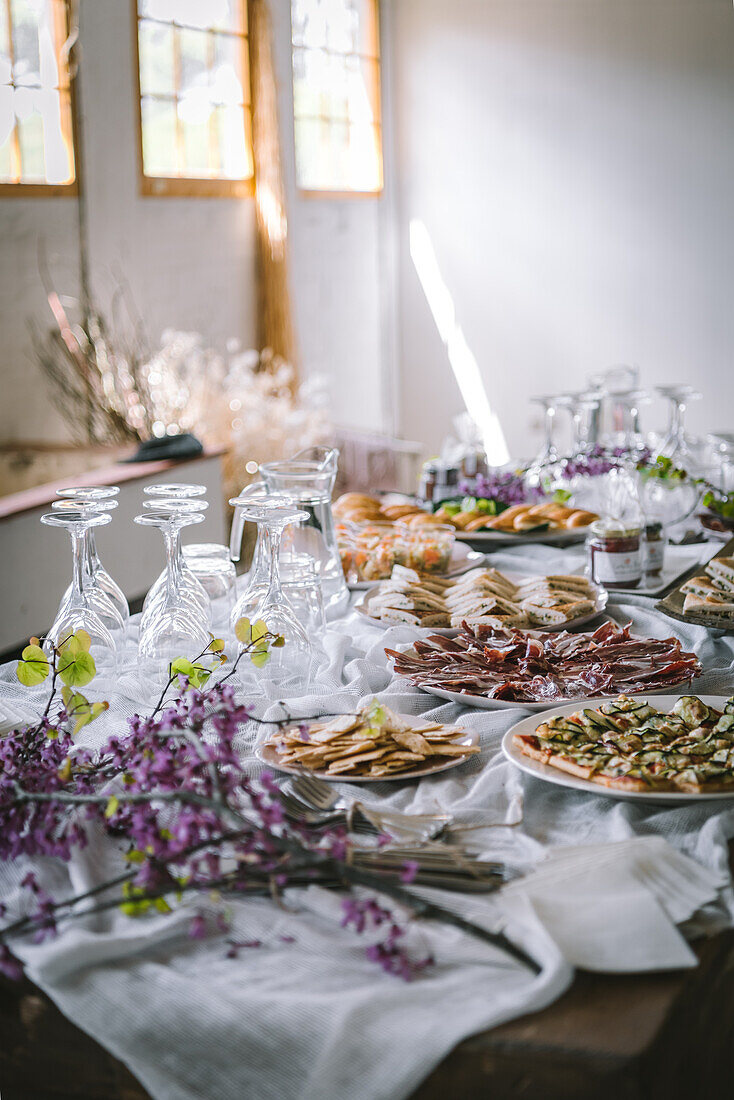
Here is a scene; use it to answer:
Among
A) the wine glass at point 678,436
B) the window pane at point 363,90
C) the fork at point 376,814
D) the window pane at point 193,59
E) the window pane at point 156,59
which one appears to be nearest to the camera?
the fork at point 376,814

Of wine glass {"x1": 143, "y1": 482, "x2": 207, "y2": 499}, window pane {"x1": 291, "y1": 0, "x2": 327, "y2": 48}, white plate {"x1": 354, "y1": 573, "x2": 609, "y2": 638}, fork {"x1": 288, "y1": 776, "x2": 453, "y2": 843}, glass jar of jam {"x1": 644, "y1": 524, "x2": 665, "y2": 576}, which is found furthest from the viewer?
window pane {"x1": 291, "y1": 0, "x2": 327, "y2": 48}

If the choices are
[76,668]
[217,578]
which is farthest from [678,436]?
[76,668]

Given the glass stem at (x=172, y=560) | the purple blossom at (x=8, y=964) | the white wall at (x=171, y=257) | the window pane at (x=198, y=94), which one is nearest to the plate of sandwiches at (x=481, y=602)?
the glass stem at (x=172, y=560)

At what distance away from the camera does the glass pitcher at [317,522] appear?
1.77 metres

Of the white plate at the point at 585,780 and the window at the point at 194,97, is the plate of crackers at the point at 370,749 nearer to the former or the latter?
the white plate at the point at 585,780

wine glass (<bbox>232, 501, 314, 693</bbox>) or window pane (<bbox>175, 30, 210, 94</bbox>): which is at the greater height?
window pane (<bbox>175, 30, 210, 94</bbox>)

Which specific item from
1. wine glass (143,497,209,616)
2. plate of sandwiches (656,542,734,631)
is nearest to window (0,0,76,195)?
wine glass (143,497,209,616)

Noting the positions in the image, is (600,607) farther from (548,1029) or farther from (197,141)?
(197,141)

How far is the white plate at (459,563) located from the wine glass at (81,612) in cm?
60

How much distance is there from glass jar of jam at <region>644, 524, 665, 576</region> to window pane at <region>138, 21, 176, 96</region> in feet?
11.9

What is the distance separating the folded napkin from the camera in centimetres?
80

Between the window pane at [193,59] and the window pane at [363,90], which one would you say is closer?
the window pane at [193,59]

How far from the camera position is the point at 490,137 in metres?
6.19

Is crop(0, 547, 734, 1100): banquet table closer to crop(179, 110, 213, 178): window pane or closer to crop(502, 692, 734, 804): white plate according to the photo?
crop(502, 692, 734, 804): white plate
